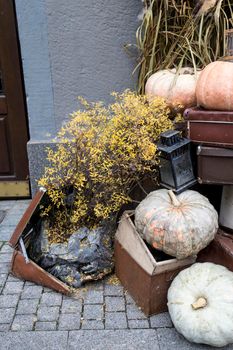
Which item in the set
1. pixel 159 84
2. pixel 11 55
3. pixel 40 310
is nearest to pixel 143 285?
pixel 40 310

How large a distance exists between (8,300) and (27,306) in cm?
17

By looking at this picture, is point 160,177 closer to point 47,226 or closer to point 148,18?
point 47,226

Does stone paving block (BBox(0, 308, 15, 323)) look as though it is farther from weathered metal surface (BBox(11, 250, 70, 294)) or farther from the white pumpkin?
the white pumpkin

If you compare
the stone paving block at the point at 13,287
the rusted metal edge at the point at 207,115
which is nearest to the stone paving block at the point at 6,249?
the stone paving block at the point at 13,287

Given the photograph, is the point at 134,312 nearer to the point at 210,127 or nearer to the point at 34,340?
the point at 34,340

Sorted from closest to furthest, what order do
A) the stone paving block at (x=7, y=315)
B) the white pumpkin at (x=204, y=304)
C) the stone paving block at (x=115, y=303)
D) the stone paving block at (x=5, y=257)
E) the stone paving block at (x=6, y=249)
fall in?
the white pumpkin at (x=204, y=304)
the stone paving block at (x=7, y=315)
the stone paving block at (x=115, y=303)
the stone paving block at (x=5, y=257)
the stone paving block at (x=6, y=249)

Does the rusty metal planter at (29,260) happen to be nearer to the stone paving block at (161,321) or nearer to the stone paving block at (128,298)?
the stone paving block at (128,298)

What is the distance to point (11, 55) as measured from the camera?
4.27 meters

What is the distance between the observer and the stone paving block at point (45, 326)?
9.23 ft

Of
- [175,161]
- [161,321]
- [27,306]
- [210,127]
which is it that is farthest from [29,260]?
[210,127]

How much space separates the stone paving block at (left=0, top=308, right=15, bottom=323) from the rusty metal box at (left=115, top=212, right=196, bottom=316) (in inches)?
34.5

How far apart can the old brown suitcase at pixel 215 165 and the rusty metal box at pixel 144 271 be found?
1.99ft

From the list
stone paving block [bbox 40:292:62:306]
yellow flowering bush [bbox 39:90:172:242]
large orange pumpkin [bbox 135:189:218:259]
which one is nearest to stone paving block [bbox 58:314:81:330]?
stone paving block [bbox 40:292:62:306]

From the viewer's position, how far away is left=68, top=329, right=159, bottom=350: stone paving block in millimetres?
2658
